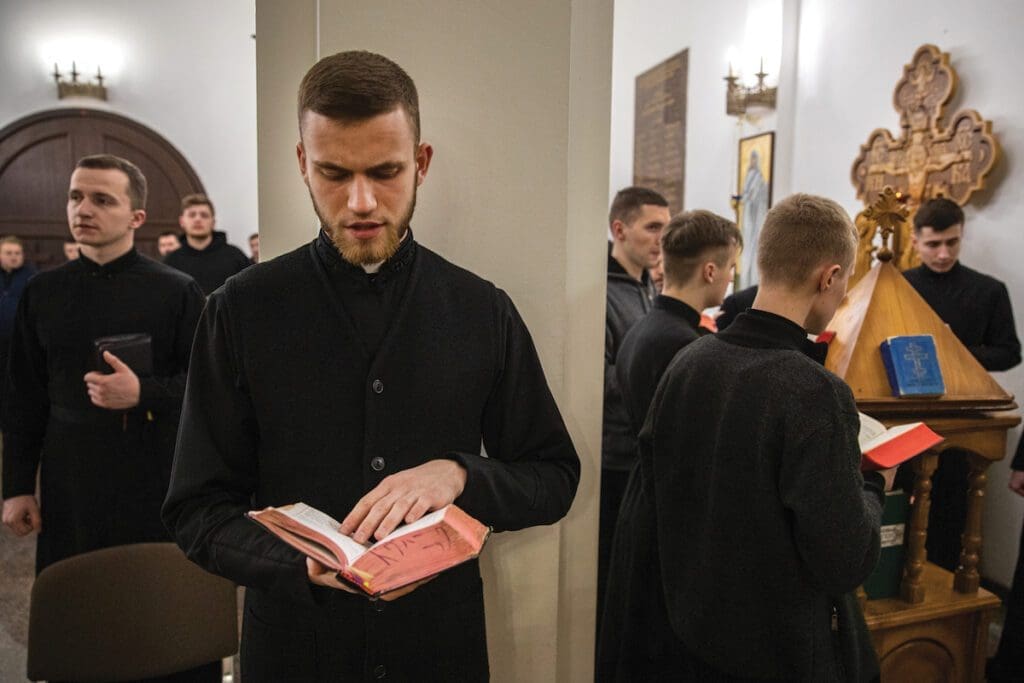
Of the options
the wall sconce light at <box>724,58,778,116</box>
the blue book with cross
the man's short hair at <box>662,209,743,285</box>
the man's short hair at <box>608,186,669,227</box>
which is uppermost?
the wall sconce light at <box>724,58,778,116</box>

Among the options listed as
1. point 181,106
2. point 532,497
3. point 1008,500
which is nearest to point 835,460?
point 532,497

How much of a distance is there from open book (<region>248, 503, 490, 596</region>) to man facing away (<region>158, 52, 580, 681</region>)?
0.33 ft

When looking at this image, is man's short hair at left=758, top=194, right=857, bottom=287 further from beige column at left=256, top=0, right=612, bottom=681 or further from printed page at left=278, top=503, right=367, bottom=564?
printed page at left=278, top=503, right=367, bottom=564

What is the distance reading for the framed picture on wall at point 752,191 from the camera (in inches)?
229

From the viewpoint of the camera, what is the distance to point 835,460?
154 cm

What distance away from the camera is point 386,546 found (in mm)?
1046

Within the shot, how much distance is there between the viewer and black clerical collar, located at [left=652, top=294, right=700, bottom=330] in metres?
2.52

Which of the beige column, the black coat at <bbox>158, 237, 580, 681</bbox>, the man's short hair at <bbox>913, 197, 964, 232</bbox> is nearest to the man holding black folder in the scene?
the beige column

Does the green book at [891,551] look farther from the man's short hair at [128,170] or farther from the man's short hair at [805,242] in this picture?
the man's short hair at [128,170]

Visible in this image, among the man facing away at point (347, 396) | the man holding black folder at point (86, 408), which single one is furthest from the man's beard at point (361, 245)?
the man holding black folder at point (86, 408)

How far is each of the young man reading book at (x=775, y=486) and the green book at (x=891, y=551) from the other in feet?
1.44

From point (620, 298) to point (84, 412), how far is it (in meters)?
2.06

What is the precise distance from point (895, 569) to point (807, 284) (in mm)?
1059

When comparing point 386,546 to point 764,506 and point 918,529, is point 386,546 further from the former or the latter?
point 918,529
